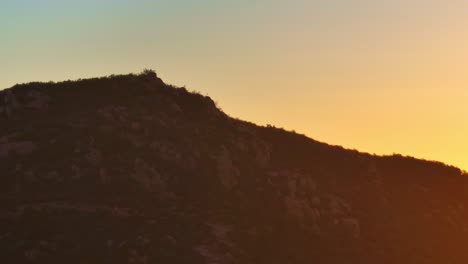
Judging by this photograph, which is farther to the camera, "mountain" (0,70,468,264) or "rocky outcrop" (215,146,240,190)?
"rocky outcrop" (215,146,240,190)

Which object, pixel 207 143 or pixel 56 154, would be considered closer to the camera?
pixel 56 154

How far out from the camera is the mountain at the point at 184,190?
4944 centimetres

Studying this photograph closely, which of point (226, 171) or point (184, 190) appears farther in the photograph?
point (226, 171)

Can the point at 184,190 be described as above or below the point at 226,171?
below

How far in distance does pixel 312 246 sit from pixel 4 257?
911 inches

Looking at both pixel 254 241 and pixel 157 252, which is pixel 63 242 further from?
pixel 254 241

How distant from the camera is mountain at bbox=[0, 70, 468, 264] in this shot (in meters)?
49.4

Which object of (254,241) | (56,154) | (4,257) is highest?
(56,154)

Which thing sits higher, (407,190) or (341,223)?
(407,190)

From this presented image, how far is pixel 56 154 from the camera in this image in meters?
60.1

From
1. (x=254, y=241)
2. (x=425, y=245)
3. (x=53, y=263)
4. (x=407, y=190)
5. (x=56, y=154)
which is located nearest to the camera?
(x=53, y=263)

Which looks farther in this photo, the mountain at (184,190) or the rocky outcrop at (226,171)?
the rocky outcrop at (226,171)

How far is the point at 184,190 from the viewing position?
59.8m

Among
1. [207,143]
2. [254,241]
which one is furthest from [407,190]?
[254,241]
